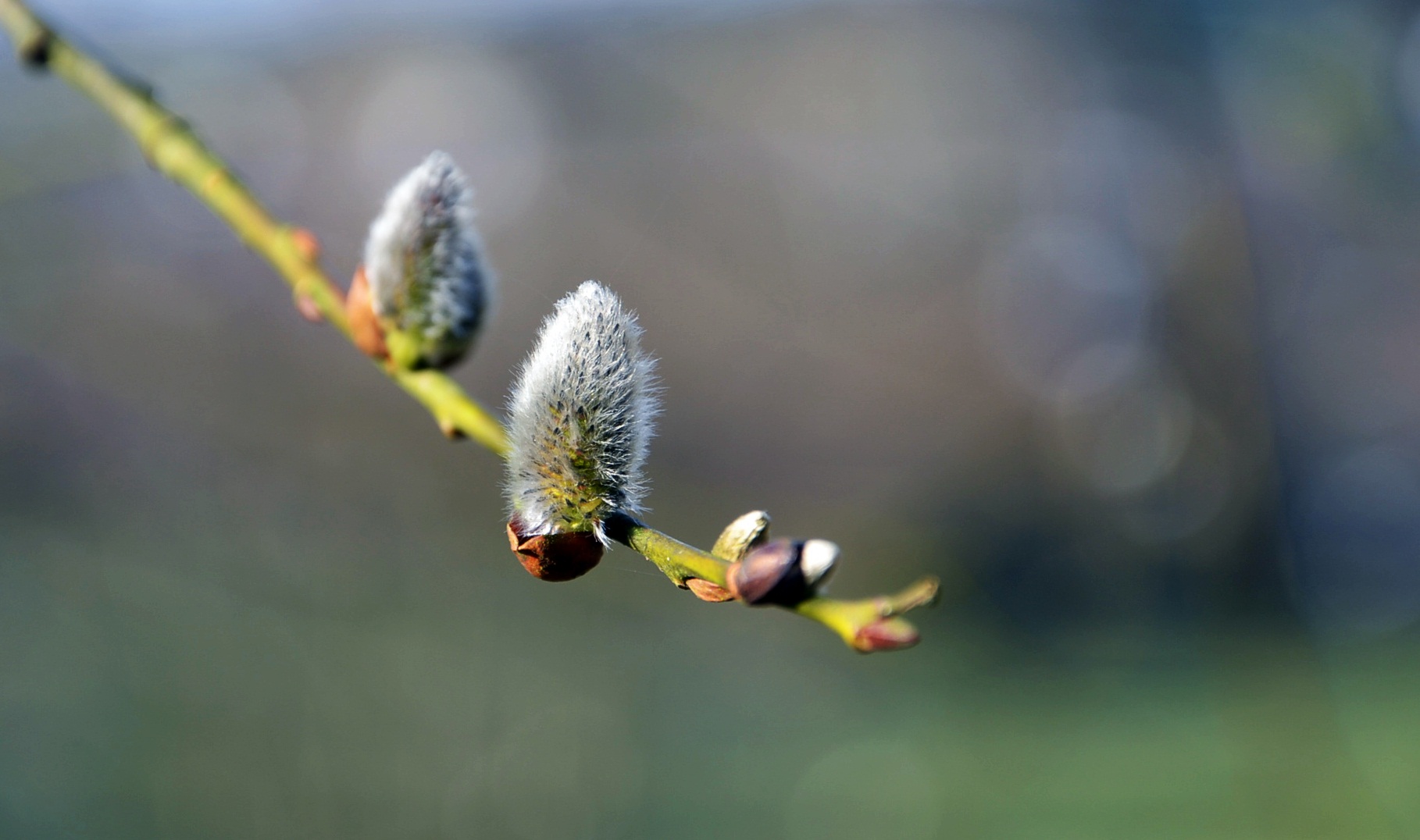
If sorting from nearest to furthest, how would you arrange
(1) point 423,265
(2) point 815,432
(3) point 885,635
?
(3) point 885,635 < (1) point 423,265 < (2) point 815,432

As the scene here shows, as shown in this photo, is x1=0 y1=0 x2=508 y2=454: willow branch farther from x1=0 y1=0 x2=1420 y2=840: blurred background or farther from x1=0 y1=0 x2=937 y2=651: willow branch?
x1=0 y1=0 x2=1420 y2=840: blurred background

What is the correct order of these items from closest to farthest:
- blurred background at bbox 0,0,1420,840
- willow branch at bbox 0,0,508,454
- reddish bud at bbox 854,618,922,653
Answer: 1. reddish bud at bbox 854,618,922,653
2. willow branch at bbox 0,0,508,454
3. blurred background at bbox 0,0,1420,840

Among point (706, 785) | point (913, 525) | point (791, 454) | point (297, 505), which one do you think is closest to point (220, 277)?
point (297, 505)

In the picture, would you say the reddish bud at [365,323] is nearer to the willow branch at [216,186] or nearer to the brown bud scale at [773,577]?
the willow branch at [216,186]

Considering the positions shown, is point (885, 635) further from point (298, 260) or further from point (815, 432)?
point (815, 432)

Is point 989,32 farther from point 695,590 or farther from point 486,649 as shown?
point 695,590

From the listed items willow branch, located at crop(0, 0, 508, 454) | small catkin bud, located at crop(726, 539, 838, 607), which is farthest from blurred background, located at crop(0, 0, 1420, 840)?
small catkin bud, located at crop(726, 539, 838, 607)

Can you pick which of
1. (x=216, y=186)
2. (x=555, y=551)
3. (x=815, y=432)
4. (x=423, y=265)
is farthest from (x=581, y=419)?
(x=815, y=432)
